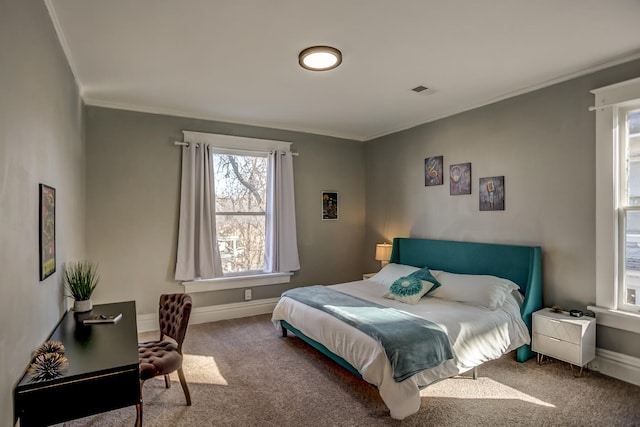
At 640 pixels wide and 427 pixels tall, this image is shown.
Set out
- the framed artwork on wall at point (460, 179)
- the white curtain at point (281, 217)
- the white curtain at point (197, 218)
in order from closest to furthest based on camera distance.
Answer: the framed artwork on wall at point (460, 179), the white curtain at point (197, 218), the white curtain at point (281, 217)

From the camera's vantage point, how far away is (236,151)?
4730 millimetres

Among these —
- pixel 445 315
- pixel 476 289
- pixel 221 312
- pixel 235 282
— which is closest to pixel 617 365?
pixel 476 289

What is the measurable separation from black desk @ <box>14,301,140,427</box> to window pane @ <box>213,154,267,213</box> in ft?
9.17

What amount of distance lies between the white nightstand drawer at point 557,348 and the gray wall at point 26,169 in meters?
3.66

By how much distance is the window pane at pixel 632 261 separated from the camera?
287 centimetres

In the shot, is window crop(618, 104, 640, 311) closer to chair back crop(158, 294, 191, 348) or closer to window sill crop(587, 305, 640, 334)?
window sill crop(587, 305, 640, 334)

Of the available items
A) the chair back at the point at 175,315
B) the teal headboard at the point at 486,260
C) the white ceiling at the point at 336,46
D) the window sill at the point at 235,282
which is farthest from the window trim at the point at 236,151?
the teal headboard at the point at 486,260

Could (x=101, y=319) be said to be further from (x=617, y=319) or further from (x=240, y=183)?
(x=617, y=319)

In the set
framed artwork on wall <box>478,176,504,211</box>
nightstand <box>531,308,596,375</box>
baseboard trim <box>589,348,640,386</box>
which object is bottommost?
baseboard trim <box>589,348,640,386</box>

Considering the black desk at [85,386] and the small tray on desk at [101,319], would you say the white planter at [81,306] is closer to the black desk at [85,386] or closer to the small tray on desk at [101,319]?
the small tray on desk at [101,319]

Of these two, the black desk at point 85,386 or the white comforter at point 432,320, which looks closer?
the black desk at point 85,386

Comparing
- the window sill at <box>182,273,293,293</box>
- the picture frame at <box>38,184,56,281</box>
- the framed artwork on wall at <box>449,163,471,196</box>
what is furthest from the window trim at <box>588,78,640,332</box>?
the picture frame at <box>38,184,56,281</box>

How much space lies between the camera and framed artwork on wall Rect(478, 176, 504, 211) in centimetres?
379

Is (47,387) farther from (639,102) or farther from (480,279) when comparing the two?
(639,102)
